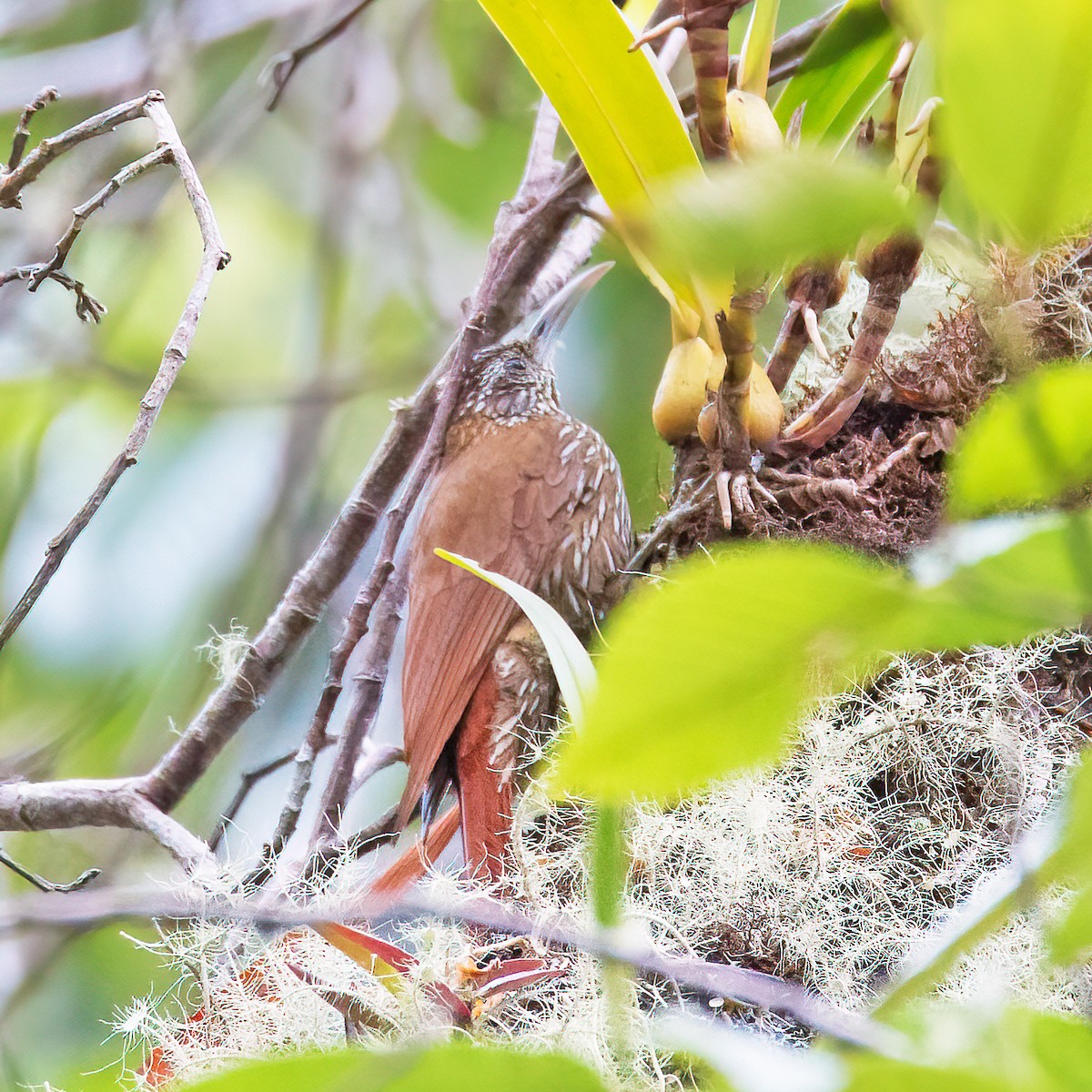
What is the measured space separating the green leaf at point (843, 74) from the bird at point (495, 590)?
0.35 m

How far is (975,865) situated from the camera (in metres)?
0.78

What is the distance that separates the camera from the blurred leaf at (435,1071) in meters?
0.17

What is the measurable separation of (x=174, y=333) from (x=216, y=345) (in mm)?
1231

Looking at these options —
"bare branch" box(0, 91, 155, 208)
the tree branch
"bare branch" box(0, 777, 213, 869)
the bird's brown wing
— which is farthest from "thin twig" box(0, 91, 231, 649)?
"bare branch" box(0, 777, 213, 869)

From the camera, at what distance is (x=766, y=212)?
0.43 feet

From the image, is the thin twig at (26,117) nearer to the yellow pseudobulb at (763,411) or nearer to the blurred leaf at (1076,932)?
the yellow pseudobulb at (763,411)

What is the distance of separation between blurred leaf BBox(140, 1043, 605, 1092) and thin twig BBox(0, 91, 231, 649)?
528 millimetres

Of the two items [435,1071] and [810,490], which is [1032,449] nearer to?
[435,1071]

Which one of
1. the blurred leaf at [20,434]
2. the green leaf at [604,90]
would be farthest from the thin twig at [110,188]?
the blurred leaf at [20,434]

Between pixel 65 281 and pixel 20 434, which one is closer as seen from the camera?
pixel 65 281

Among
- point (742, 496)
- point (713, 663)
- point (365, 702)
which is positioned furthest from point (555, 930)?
point (365, 702)

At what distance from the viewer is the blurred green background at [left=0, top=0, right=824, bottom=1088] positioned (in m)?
1.59

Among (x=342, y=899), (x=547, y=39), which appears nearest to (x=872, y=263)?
(x=547, y=39)

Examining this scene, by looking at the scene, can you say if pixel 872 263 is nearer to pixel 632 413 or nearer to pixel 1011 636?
pixel 1011 636
